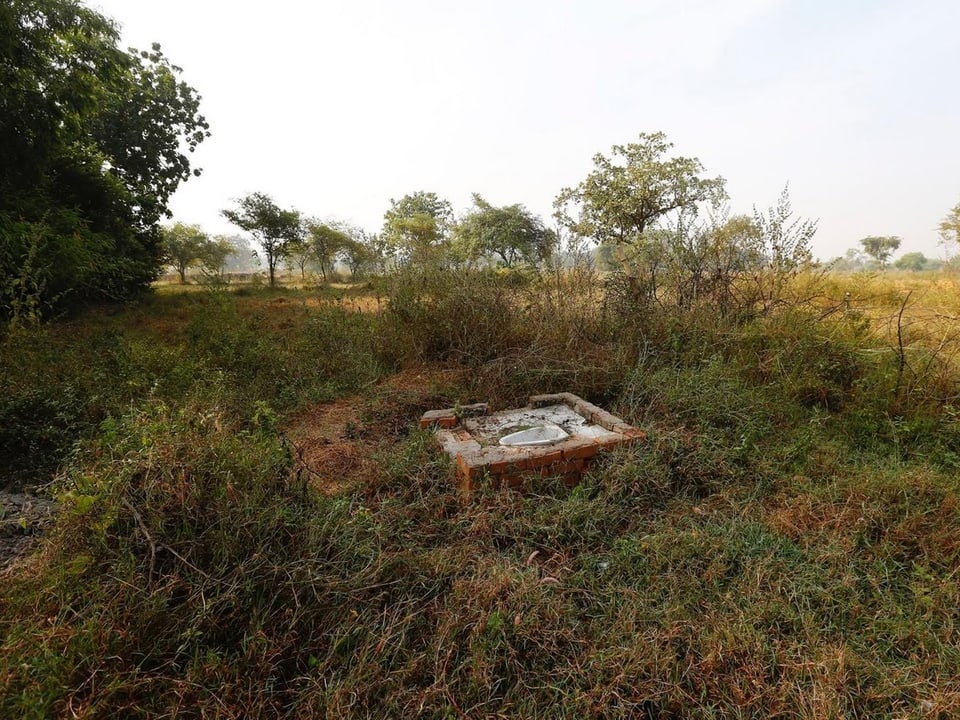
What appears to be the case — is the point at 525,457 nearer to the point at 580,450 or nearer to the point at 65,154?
the point at 580,450

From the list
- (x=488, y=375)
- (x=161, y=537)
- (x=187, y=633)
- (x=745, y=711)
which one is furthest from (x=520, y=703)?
(x=488, y=375)

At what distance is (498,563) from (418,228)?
90.5 ft

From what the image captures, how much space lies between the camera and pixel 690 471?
2.74 meters

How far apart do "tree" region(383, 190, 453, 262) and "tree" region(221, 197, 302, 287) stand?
521cm

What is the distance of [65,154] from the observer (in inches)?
330

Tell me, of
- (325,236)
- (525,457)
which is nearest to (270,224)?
(325,236)

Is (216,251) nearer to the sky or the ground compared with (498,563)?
nearer to the sky

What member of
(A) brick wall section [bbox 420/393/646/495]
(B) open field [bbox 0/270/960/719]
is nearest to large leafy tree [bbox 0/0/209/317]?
(B) open field [bbox 0/270/960/719]

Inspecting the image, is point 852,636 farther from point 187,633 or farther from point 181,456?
point 181,456

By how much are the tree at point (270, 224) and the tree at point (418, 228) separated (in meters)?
5.21

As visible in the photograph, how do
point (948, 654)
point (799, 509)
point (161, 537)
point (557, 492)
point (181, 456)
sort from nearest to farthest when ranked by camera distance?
point (948, 654) → point (161, 537) → point (181, 456) → point (799, 509) → point (557, 492)

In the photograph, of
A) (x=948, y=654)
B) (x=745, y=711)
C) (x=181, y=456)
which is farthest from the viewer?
(x=181, y=456)

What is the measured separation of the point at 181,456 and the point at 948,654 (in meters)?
3.14

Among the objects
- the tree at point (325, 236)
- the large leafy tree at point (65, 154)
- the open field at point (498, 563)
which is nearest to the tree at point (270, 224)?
the tree at point (325, 236)
